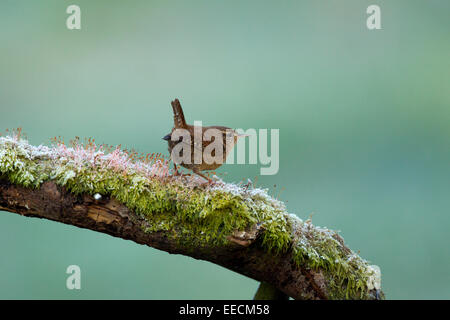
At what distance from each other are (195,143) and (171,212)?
0.57m

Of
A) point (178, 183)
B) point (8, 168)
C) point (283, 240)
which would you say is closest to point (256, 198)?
point (283, 240)

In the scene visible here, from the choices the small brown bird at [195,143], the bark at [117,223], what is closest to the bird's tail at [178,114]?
the small brown bird at [195,143]

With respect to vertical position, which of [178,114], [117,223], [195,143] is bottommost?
[117,223]

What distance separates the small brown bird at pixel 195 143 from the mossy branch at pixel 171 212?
17 centimetres

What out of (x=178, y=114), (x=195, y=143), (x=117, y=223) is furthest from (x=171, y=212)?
(x=178, y=114)

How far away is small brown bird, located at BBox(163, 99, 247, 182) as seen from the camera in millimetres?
3117

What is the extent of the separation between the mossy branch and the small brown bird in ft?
0.55

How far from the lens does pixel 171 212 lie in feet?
9.41

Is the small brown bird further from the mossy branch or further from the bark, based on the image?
the bark

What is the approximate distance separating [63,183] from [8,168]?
391 mm

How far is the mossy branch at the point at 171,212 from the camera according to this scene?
282 cm

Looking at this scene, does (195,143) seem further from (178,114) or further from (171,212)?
(171,212)

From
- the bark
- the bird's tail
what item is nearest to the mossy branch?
the bark
